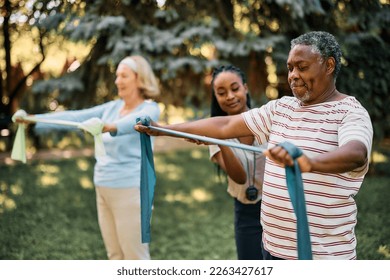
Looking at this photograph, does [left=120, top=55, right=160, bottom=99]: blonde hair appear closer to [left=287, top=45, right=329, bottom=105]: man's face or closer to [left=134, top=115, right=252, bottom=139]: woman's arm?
[left=134, top=115, right=252, bottom=139]: woman's arm

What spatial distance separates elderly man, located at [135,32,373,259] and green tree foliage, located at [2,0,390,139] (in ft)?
6.01

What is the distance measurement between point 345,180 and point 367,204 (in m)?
3.44

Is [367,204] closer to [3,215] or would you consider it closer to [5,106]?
[3,215]

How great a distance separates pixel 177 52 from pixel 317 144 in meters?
3.40

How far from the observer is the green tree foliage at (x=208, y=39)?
372cm

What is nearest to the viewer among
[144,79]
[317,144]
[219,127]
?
[317,144]

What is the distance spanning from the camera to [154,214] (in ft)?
21.1

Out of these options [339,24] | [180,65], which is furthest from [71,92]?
[339,24]

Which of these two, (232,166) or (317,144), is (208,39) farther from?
(317,144)

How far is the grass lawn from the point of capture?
4.35 m

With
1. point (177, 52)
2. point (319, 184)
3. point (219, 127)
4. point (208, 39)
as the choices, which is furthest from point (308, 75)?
point (177, 52)

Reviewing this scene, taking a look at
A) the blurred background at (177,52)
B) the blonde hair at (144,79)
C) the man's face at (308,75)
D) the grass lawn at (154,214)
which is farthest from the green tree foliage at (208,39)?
the man's face at (308,75)

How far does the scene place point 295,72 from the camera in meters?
1.94

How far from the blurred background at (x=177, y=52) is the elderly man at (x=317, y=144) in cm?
143
